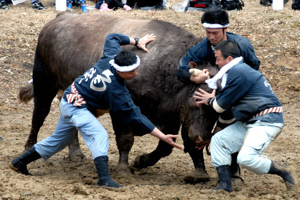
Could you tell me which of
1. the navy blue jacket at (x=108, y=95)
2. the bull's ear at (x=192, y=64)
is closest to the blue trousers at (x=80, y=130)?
the navy blue jacket at (x=108, y=95)

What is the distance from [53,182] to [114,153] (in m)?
2.03

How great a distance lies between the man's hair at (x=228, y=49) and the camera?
594cm

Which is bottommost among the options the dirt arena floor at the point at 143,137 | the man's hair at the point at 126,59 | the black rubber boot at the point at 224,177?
the dirt arena floor at the point at 143,137

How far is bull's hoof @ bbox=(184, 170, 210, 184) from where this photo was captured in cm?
697

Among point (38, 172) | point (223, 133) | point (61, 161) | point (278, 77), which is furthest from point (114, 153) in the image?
point (278, 77)

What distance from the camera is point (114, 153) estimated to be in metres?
8.45

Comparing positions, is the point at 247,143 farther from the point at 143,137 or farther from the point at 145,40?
the point at 143,137

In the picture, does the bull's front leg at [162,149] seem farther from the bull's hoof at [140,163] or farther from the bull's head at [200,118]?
the bull's head at [200,118]

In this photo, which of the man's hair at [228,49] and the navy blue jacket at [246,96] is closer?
the navy blue jacket at [246,96]

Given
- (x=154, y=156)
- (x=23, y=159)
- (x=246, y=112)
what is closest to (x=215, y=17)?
(x=246, y=112)

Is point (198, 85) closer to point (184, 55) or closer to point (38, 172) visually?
point (184, 55)

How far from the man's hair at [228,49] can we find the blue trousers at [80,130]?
153 cm

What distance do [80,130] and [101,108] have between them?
13.3 inches

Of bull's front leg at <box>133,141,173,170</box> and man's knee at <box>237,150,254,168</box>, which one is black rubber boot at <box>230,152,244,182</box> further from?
bull's front leg at <box>133,141,173,170</box>
